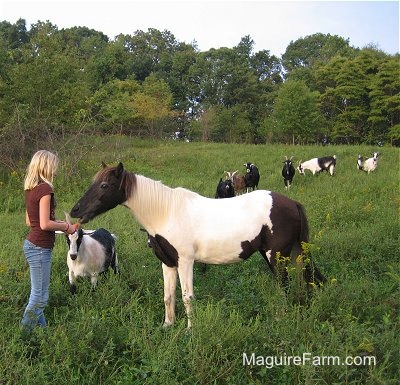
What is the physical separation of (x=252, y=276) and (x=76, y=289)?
2.28 metres

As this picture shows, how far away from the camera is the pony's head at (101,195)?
4.69 m

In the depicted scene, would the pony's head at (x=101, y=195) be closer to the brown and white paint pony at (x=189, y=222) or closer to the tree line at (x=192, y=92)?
the brown and white paint pony at (x=189, y=222)

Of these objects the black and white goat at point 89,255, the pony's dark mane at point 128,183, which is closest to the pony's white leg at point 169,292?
the pony's dark mane at point 128,183

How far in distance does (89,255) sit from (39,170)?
1.78 m

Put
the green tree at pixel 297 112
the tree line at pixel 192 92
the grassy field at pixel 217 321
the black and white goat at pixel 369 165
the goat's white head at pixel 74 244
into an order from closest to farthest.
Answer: the grassy field at pixel 217 321 < the goat's white head at pixel 74 244 < the black and white goat at pixel 369 165 < the tree line at pixel 192 92 < the green tree at pixel 297 112

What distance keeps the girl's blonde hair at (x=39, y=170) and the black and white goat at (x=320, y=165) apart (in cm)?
1393

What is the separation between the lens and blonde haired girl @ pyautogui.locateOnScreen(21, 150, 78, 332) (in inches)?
170

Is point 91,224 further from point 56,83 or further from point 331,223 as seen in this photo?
point 56,83

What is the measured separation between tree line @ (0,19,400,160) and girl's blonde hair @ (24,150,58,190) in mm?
10724

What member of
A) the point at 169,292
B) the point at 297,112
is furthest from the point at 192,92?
the point at 169,292

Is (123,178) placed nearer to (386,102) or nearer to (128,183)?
(128,183)

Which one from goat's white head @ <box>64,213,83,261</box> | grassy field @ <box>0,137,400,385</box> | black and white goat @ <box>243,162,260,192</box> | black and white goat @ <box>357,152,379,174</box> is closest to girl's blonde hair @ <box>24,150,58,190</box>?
goat's white head @ <box>64,213,83,261</box>

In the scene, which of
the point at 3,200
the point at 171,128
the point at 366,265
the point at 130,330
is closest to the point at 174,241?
the point at 130,330

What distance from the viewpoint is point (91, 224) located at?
9383 millimetres
